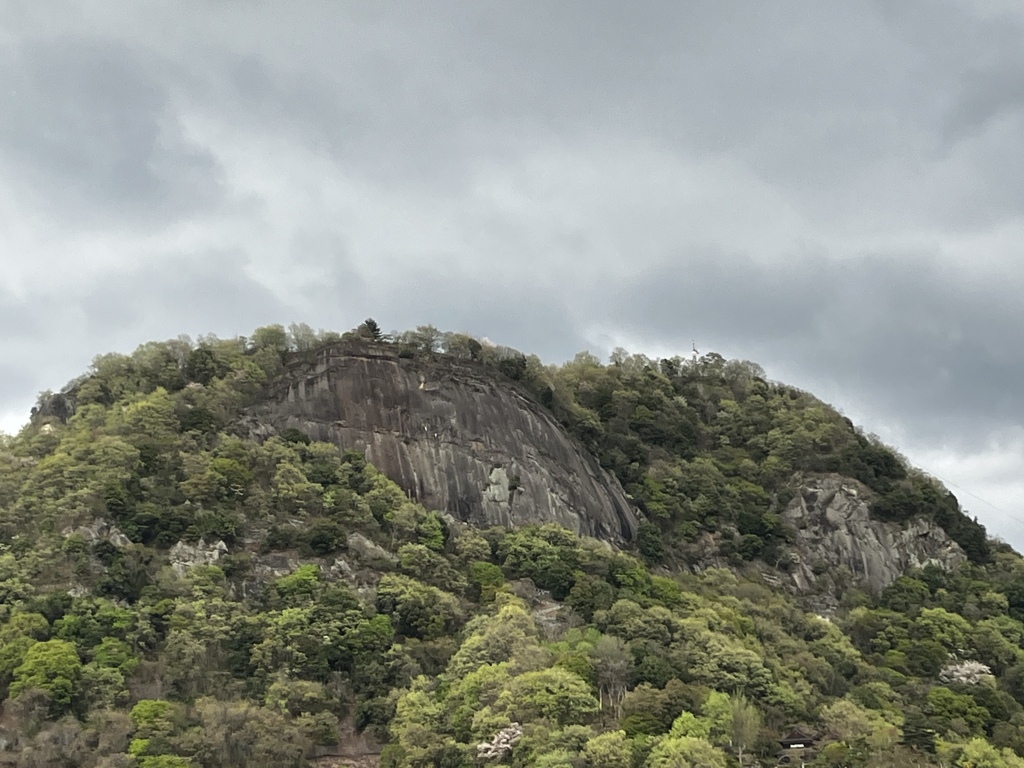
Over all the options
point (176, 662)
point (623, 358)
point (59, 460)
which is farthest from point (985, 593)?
point (59, 460)

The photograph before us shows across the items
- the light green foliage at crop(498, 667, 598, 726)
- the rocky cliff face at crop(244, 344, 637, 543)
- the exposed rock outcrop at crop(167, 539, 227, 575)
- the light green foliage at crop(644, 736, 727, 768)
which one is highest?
the rocky cliff face at crop(244, 344, 637, 543)

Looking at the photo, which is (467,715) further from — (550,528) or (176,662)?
(550,528)

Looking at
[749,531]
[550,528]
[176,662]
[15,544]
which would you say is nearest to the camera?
[176,662]

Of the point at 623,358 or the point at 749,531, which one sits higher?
the point at 623,358

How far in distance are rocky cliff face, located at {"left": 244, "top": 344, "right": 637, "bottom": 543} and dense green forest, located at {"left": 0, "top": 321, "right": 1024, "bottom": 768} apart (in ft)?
8.18

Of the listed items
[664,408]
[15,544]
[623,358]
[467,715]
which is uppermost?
[623,358]

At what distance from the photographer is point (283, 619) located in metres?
61.9

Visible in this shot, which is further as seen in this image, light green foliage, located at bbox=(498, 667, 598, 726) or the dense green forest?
the dense green forest

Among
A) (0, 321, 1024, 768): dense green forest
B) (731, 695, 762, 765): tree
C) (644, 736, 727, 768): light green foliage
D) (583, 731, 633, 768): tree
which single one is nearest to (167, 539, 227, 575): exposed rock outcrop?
(0, 321, 1024, 768): dense green forest

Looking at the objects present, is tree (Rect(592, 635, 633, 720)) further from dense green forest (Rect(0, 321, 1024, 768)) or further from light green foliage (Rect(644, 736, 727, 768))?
light green foliage (Rect(644, 736, 727, 768))

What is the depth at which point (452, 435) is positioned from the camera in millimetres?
87125

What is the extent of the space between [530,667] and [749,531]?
40042 mm

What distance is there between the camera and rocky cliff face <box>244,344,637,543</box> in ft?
274

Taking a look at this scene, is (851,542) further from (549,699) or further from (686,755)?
(686,755)
